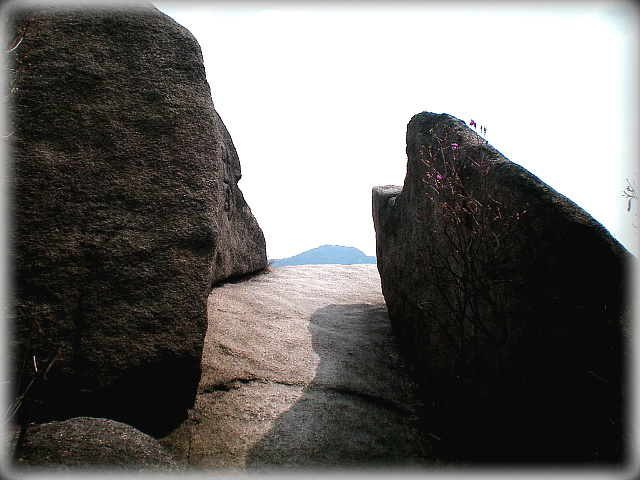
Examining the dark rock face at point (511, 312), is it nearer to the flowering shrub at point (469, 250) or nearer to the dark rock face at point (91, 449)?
the flowering shrub at point (469, 250)

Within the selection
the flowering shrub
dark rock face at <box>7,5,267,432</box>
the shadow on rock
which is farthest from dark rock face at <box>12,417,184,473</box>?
the flowering shrub

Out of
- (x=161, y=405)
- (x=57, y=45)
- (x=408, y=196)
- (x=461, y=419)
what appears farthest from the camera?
(x=408, y=196)

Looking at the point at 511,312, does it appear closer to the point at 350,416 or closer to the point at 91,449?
the point at 350,416

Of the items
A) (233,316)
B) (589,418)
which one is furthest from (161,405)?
Answer: (589,418)

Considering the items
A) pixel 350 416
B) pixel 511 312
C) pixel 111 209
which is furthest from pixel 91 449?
pixel 511 312

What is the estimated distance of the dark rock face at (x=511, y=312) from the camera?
1.86 m

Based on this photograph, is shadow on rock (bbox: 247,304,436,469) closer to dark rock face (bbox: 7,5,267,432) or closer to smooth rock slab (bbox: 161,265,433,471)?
smooth rock slab (bbox: 161,265,433,471)

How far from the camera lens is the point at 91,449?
5.96 ft

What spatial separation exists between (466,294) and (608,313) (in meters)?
0.71

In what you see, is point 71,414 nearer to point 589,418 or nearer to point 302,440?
point 302,440

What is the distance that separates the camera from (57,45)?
2.81 metres

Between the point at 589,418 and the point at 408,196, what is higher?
the point at 408,196

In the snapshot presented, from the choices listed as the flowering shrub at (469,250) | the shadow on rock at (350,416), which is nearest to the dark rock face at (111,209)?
the shadow on rock at (350,416)

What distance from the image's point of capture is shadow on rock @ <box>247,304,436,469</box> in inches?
92.7
